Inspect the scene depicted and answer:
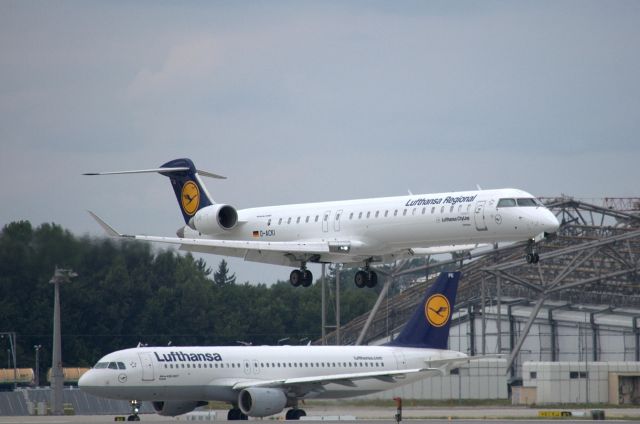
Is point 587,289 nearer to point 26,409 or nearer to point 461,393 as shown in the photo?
point 461,393

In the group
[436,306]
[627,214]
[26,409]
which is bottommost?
[26,409]

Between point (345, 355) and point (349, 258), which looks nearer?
point (349, 258)

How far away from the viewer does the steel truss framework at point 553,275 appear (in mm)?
88250

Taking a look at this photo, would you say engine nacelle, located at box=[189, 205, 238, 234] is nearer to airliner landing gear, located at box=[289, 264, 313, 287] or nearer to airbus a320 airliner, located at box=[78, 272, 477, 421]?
airliner landing gear, located at box=[289, 264, 313, 287]

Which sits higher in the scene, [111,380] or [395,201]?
[395,201]

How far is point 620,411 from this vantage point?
2638 inches

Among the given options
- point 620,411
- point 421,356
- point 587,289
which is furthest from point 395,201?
point 587,289

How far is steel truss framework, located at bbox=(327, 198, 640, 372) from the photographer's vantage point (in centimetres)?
8825

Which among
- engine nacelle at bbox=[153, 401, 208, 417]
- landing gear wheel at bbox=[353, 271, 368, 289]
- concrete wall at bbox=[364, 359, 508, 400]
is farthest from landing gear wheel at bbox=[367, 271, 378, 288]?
concrete wall at bbox=[364, 359, 508, 400]

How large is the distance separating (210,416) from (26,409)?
11962 millimetres

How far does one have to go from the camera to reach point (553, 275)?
9912 cm

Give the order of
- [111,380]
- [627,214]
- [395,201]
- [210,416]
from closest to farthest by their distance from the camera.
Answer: [395,201] → [111,380] → [210,416] → [627,214]

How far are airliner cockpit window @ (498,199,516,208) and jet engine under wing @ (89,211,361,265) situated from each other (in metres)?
6.98

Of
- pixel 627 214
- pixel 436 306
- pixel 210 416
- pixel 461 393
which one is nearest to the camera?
pixel 210 416
